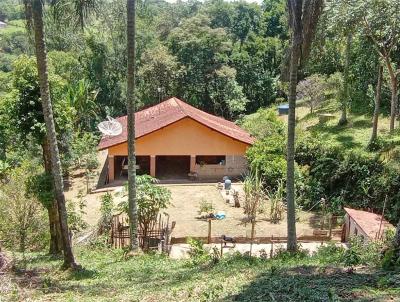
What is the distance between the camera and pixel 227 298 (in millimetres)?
7934

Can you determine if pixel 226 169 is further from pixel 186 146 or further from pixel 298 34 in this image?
pixel 298 34

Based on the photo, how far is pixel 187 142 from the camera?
27.2m

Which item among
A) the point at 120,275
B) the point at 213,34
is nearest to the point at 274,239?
the point at 120,275

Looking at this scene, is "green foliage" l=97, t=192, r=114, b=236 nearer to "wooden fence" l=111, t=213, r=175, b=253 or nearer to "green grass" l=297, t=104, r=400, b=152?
"wooden fence" l=111, t=213, r=175, b=253

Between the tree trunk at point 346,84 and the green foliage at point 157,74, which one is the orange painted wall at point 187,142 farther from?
the green foliage at point 157,74

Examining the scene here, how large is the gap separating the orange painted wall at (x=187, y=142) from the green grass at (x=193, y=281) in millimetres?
13358

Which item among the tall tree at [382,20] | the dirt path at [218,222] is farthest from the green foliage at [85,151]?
the tall tree at [382,20]

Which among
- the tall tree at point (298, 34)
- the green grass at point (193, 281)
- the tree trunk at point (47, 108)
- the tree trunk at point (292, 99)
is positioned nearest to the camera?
the green grass at point (193, 281)

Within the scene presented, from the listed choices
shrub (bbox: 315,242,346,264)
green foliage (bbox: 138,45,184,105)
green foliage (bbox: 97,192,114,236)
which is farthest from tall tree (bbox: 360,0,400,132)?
green foliage (bbox: 138,45,184,105)

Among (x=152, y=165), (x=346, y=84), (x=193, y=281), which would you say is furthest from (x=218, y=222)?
(x=346, y=84)

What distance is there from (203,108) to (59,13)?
101 ft

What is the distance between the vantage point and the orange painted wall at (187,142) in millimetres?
26922

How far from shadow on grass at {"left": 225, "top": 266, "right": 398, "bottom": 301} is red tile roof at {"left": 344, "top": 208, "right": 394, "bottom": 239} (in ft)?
22.7

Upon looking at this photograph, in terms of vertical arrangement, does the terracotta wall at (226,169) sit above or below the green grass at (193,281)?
above
